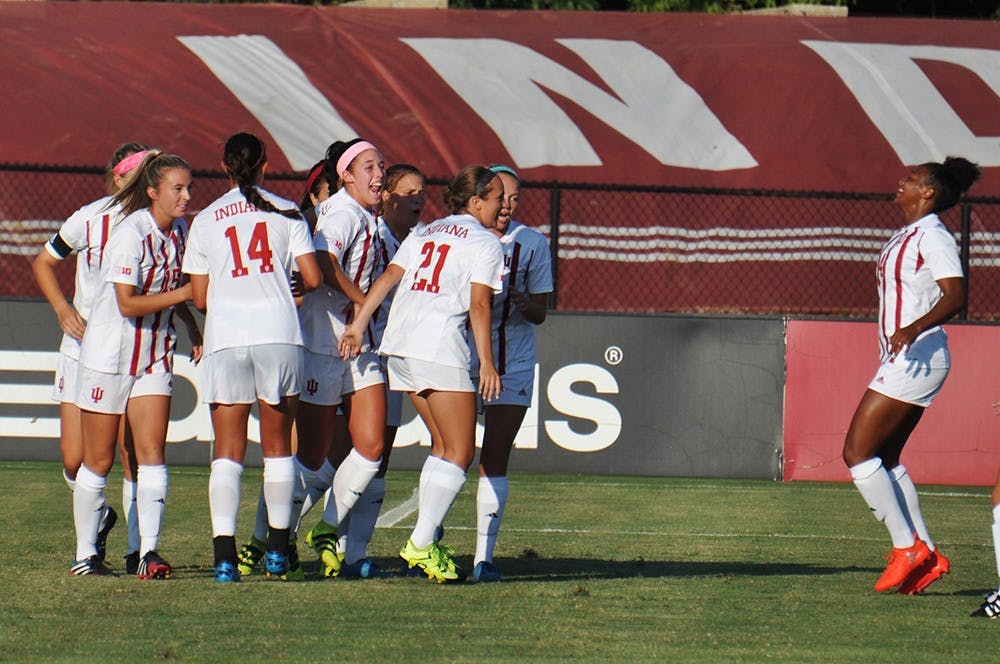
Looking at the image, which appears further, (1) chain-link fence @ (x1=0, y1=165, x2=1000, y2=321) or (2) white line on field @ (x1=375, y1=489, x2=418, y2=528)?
(1) chain-link fence @ (x1=0, y1=165, x2=1000, y2=321)

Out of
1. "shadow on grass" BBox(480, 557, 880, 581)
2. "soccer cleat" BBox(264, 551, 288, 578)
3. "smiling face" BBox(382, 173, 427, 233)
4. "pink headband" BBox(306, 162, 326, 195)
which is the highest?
"pink headband" BBox(306, 162, 326, 195)

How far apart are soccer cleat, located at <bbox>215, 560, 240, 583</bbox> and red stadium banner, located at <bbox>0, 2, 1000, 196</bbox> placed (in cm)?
1034

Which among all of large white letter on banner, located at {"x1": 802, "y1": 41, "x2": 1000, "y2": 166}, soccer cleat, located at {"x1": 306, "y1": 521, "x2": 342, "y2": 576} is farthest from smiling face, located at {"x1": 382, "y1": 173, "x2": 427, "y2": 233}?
large white letter on banner, located at {"x1": 802, "y1": 41, "x2": 1000, "y2": 166}

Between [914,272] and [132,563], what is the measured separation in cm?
429

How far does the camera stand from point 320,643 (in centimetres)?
632

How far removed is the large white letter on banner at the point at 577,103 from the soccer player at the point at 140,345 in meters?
10.4

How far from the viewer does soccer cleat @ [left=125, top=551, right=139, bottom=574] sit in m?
8.15

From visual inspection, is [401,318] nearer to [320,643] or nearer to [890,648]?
[320,643]

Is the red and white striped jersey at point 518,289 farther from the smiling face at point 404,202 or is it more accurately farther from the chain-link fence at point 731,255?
the chain-link fence at point 731,255

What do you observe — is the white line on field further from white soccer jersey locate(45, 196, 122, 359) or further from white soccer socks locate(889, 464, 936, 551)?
white soccer socks locate(889, 464, 936, 551)

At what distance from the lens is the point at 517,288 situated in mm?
8516

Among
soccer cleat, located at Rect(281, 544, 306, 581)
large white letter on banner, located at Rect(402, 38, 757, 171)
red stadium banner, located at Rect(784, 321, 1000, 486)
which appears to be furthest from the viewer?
large white letter on banner, located at Rect(402, 38, 757, 171)

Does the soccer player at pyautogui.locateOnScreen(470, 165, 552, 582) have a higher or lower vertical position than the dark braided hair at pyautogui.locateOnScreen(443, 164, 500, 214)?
lower

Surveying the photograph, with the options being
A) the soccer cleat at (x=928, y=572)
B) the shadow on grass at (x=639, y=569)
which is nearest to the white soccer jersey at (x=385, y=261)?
the shadow on grass at (x=639, y=569)
